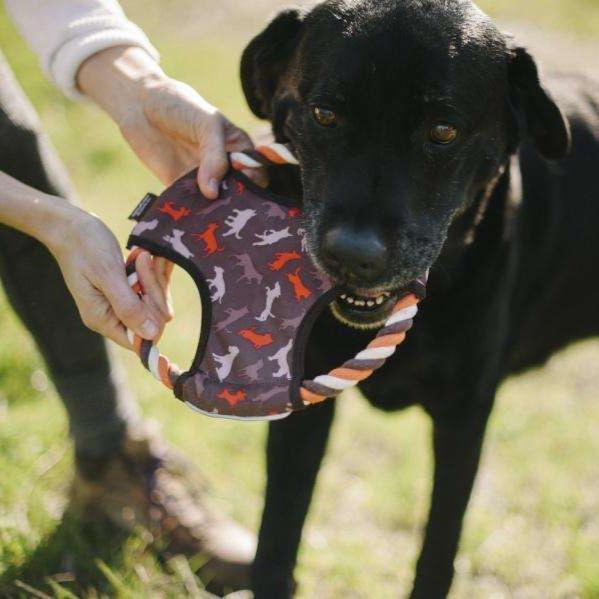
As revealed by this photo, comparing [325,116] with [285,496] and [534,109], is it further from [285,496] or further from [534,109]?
[285,496]

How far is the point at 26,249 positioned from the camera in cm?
228

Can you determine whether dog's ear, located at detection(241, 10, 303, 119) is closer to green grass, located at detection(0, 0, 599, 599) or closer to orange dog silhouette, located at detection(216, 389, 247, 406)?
orange dog silhouette, located at detection(216, 389, 247, 406)

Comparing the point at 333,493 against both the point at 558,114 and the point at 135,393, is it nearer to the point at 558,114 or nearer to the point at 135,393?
the point at 135,393

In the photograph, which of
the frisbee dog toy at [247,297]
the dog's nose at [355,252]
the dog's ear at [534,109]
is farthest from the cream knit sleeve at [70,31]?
the dog's ear at [534,109]

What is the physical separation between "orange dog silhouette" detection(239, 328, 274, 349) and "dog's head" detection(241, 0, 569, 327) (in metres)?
0.20

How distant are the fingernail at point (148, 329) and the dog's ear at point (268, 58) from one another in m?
0.74

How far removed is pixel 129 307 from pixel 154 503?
0.97 metres

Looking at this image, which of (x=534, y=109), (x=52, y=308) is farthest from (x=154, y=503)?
(x=534, y=109)

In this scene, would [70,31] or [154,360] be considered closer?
[154,360]

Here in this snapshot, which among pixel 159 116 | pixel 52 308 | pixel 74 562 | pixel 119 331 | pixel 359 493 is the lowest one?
pixel 359 493

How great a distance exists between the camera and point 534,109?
2.15 metres

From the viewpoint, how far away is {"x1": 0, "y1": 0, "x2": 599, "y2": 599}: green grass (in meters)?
2.47

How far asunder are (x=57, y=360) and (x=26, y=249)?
35 cm

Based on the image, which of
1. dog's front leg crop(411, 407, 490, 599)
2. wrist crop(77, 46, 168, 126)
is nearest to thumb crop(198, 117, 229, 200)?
wrist crop(77, 46, 168, 126)
